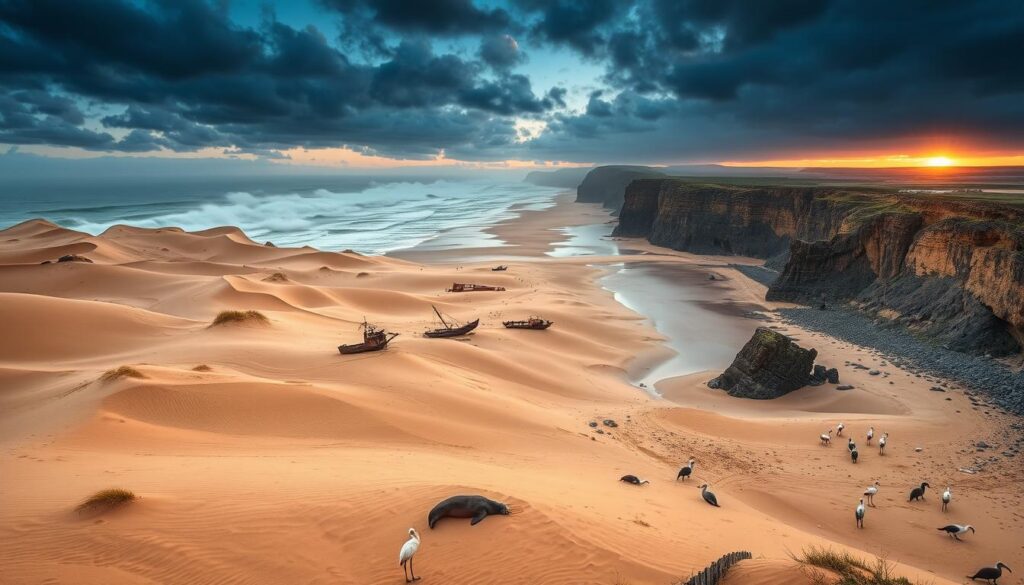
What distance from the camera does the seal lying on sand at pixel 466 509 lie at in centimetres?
863

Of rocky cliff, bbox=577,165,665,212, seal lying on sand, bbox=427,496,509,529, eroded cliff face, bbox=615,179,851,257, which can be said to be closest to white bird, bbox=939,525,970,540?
seal lying on sand, bbox=427,496,509,529

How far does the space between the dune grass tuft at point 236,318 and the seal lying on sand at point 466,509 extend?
66.8ft

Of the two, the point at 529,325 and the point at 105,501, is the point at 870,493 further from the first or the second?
the point at 529,325

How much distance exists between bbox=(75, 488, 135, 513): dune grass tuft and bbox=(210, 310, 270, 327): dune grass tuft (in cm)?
1758

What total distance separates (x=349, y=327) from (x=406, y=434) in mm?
15701

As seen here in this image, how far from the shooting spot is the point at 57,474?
10.4 meters

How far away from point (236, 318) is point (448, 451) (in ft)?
53.1

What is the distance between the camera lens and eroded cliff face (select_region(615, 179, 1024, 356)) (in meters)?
25.7

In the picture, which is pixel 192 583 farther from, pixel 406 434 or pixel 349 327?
pixel 349 327

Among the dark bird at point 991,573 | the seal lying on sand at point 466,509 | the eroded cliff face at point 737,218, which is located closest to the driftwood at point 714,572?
the seal lying on sand at point 466,509

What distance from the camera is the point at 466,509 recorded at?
874 centimetres

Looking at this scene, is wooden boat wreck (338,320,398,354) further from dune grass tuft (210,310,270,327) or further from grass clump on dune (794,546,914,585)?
grass clump on dune (794,546,914,585)

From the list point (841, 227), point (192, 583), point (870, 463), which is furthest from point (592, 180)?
point (192, 583)

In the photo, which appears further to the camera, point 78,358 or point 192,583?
point 78,358
